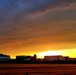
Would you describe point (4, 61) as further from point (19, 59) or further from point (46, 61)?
point (46, 61)

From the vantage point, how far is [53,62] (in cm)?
14238

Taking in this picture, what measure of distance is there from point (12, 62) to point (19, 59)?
14.9 feet

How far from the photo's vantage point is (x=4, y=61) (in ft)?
417

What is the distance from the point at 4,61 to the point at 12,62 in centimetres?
964

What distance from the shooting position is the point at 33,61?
465 ft

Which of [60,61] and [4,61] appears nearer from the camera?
[4,61]

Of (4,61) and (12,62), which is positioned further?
(12,62)

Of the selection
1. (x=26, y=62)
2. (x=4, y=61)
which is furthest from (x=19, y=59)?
(x=4, y=61)

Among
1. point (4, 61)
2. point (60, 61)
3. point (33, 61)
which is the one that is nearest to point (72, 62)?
point (60, 61)

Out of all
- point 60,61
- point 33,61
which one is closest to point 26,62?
point 33,61

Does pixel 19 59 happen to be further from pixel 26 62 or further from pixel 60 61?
pixel 60 61

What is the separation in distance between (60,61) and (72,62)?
576cm

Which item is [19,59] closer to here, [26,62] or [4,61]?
[26,62]

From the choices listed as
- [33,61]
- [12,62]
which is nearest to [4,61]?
[12,62]
